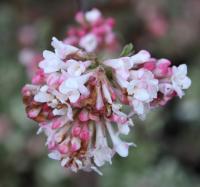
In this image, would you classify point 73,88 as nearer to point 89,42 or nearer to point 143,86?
point 143,86

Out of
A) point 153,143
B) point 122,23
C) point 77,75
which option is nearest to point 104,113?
point 77,75

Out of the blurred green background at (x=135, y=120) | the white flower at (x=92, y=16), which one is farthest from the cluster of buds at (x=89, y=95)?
the blurred green background at (x=135, y=120)

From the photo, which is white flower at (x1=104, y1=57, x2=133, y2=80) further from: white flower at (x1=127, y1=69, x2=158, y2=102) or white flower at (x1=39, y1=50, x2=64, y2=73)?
white flower at (x1=39, y1=50, x2=64, y2=73)

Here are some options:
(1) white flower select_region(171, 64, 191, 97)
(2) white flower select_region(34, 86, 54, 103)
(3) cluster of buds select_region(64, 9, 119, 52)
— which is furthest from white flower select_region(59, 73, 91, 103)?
(3) cluster of buds select_region(64, 9, 119, 52)

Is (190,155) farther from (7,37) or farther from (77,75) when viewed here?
(77,75)

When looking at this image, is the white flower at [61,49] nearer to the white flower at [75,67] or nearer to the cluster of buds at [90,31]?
the white flower at [75,67]

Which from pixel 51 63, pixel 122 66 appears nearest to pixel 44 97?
pixel 51 63
